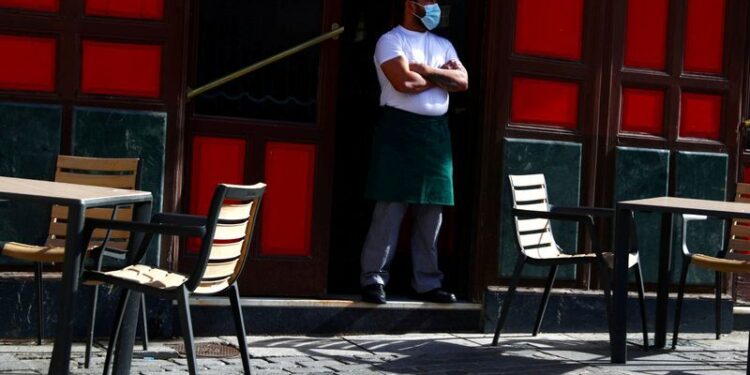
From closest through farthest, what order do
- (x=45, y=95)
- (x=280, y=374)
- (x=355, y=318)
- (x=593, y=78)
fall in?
(x=280, y=374), (x=45, y=95), (x=355, y=318), (x=593, y=78)

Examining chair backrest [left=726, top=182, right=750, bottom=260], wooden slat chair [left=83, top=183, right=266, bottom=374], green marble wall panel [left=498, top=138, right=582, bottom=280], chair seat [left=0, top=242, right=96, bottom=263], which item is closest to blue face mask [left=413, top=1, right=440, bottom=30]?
green marble wall panel [left=498, top=138, right=582, bottom=280]

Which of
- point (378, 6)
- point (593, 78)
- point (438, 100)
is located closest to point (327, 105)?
point (438, 100)

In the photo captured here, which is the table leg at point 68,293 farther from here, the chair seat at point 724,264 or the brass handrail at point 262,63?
the chair seat at point 724,264

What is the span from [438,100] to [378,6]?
1205mm

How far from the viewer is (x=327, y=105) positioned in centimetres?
755

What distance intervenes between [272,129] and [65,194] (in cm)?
272

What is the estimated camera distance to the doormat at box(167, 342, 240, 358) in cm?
650

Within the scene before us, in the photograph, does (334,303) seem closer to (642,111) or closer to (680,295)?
(680,295)

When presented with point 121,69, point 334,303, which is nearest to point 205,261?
point 121,69

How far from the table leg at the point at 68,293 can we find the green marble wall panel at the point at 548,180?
11.9 feet

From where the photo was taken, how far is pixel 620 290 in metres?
6.82

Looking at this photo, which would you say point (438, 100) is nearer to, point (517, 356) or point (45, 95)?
point (517, 356)

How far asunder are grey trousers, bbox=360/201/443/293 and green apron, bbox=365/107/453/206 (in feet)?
0.33

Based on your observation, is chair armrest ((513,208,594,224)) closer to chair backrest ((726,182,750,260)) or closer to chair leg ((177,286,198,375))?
chair backrest ((726,182,750,260))
